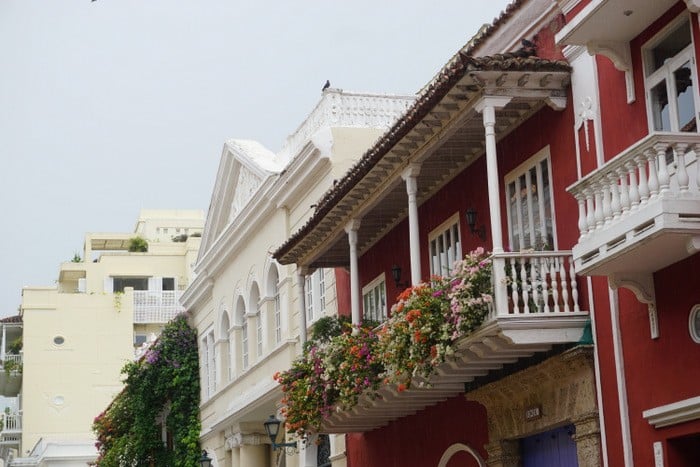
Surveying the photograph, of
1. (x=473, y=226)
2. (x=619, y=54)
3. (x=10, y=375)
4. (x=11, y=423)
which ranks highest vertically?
(x=10, y=375)

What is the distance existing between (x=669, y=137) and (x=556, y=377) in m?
4.22

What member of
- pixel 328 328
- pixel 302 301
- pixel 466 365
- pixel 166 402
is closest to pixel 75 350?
pixel 166 402

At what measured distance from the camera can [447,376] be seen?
16.6 metres

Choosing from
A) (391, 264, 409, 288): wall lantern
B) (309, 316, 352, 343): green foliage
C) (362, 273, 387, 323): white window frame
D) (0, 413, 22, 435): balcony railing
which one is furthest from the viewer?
(0, 413, 22, 435): balcony railing

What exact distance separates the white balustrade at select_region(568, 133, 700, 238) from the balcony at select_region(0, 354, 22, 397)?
165 ft

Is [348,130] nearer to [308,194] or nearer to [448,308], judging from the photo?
[308,194]

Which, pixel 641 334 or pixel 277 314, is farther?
pixel 277 314

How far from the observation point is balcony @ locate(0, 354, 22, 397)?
60.1 metres

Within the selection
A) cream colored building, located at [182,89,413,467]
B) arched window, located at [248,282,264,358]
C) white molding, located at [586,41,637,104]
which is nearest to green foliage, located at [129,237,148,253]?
cream colored building, located at [182,89,413,467]

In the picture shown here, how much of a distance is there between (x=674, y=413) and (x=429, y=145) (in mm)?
5244

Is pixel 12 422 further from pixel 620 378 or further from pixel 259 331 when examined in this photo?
pixel 620 378

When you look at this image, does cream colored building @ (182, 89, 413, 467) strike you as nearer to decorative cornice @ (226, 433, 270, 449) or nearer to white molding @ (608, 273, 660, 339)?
decorative cornice @ (226, 433, 270, 449)

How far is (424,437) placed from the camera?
19422 mm

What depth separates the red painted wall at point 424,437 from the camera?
1777 centimetres
